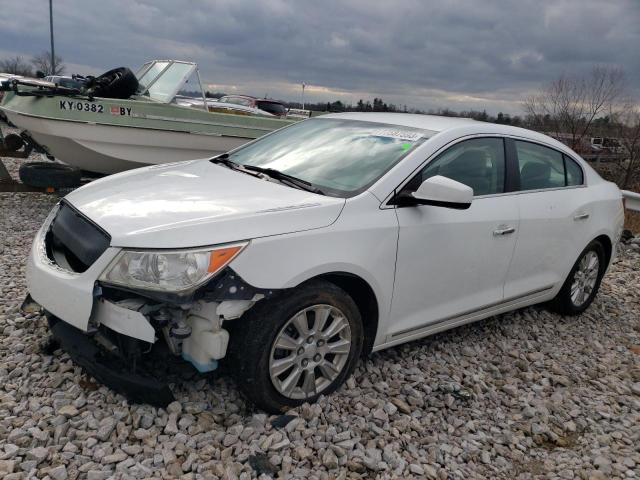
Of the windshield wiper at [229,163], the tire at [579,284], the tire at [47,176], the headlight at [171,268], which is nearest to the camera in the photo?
the headlight at [171,268]

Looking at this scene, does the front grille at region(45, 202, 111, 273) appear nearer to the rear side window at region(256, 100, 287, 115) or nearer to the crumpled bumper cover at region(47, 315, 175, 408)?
the crumpled bumper cover at region(47, 315, 175, 408)

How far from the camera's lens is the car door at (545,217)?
3.96m

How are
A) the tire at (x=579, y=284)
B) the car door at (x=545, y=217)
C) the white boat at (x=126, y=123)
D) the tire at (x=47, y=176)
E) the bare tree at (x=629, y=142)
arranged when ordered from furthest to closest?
the bare tree at (x=629, y=142)
the white boat at (x=126, y=123)
the tire at (x=47, y=176)
the tire at (x=579, y=284)
the car door at (x=545, y=217)

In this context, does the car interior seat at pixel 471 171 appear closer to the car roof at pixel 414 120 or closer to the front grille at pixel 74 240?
the car roof at pixel 414 120

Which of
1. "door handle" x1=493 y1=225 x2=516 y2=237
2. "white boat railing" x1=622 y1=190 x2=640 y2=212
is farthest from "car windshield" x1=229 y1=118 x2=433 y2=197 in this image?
"white boat railing" x1=622 y1=190 x2=640 y2=212

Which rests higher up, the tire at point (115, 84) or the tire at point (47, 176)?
the tire at point (115, 84)

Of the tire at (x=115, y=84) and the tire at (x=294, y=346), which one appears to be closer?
the tire at (x=294, y=346)

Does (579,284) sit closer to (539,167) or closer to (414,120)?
(539,167)

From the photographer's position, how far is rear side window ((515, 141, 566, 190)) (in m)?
4.04

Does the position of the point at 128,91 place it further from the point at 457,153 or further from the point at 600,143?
the point at 600,143

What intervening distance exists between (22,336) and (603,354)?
4269mm

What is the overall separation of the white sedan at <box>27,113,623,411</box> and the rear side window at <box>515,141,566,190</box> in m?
0.02

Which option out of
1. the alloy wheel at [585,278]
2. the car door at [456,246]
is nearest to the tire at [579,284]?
the alloy wheel at [585,278]

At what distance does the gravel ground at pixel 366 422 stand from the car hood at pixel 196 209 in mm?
969
